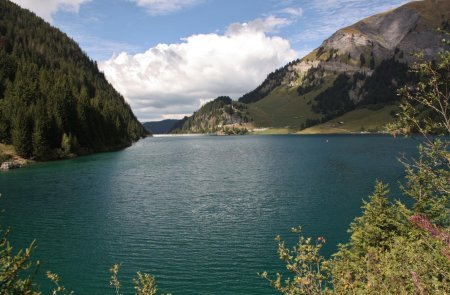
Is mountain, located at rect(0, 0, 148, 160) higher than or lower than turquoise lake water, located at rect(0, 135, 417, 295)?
higher

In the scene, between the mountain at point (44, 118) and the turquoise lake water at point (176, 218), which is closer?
the turquoise lake water at point (176, 218)

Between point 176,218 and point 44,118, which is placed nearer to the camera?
point 176,218

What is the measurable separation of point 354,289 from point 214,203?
181 feet

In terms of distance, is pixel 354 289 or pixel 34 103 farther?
pixel 34 103

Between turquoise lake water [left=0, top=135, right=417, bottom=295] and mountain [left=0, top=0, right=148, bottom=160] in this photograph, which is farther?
mountain [left=0, top=0, right=148, bottom=160]

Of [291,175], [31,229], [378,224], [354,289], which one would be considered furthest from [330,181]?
[354,289]

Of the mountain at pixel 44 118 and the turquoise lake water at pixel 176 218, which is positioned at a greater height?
the mountain at pixel 44 118

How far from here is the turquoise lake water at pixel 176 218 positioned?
38406 mm

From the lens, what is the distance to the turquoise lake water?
38.4 metres

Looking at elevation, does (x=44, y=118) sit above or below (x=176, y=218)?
above

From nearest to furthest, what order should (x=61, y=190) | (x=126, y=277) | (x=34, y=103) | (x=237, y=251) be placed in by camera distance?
1. (x=126, y=277)
2. (x=237, y=251)
3. (x=61, y=190)
4. (x=34, y=103)

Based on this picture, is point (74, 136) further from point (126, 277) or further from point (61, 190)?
point (126, 277)

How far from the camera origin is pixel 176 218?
195 ft

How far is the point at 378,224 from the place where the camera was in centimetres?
3078
